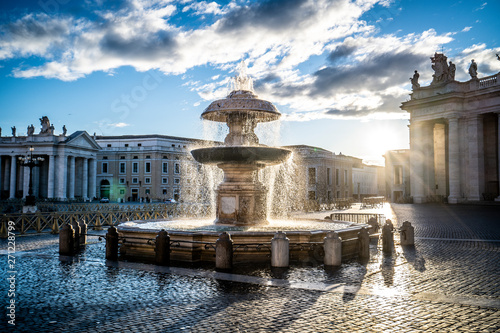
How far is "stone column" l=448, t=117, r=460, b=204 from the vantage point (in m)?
43.1

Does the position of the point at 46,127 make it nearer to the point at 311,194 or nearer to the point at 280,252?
the point at 311,194

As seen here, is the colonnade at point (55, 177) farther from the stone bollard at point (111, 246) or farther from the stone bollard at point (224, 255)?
the stone bollard at point (224, 255)

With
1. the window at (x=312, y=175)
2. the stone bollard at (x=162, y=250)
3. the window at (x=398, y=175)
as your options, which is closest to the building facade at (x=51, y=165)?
the window at (x=312, y=175)

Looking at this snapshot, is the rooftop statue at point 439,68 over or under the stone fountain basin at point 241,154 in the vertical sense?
over

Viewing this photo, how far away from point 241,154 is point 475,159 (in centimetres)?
3645

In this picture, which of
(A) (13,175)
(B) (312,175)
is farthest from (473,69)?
(A) (13,175)

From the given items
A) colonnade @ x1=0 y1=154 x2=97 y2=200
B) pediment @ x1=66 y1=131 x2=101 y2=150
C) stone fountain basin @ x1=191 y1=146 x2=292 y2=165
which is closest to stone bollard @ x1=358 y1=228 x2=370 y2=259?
stone fountain basin @ x1=191 y1=146 x2=292 y2=165

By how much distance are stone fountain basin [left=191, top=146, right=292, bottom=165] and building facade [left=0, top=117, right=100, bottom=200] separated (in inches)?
2618

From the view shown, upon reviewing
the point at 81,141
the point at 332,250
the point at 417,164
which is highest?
the point at 81,141

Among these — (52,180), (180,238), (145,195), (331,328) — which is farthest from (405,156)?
(331,328)

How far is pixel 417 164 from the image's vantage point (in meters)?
47.2

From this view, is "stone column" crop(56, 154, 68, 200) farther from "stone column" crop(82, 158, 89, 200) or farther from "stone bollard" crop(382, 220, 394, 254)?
"stone bollard" crop(382, 220, 394, 254)

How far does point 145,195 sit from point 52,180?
756 inches

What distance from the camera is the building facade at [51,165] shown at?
248ft
